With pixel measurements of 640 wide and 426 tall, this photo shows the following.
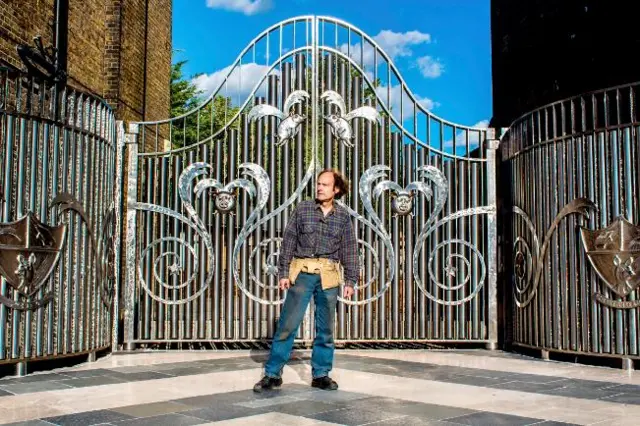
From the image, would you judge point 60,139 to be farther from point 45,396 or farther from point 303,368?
point 303,368

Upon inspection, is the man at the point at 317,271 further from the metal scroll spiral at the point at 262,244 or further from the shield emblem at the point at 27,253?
the metal scroll spiral at the point at 262,244

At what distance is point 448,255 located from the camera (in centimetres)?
940

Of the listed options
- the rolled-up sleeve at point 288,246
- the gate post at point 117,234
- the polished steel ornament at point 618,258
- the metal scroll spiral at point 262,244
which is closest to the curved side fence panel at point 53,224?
the gate post at point 117,234

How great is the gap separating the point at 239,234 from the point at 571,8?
18.6 feet

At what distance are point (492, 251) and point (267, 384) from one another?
14.0ft

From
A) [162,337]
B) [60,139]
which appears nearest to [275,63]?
[60,139]

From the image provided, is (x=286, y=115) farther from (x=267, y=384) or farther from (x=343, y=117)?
(x=267, y=384)

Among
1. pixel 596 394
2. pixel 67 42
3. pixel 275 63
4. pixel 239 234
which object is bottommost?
pixel 596 394

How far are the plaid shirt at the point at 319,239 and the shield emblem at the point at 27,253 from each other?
96.0 inches

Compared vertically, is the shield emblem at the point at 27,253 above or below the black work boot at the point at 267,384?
above

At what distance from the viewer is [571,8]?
35.4ft

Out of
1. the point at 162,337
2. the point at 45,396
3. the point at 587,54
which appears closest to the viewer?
the point at 45,396

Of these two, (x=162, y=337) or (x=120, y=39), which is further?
(x=120, y=39)

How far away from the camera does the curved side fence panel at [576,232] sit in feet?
25.3
